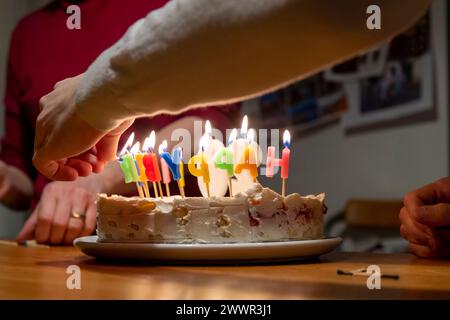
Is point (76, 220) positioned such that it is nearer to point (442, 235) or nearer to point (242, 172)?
point (242, 172)

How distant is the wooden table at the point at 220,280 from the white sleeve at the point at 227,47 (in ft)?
0.57

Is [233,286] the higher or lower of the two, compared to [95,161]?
lower

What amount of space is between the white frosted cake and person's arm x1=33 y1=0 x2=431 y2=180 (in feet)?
0.61

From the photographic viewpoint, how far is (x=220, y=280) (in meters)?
0.69

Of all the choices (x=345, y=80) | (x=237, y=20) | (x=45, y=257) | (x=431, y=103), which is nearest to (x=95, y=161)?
(x=45, y=257)

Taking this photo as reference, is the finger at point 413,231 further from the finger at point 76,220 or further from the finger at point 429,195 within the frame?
the finger at point 76,220

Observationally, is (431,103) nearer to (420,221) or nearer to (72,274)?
(420,221)

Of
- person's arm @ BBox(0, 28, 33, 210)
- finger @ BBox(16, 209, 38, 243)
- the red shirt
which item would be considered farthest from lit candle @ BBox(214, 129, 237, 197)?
person's arm @ BBox(0, 28, 33, 210)

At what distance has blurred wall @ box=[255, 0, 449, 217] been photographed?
230 cm

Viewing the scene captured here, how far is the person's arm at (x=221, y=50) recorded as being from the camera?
0.52 metres

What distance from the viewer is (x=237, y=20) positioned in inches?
21.1

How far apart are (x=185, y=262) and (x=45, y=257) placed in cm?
24

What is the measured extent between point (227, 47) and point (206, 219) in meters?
0.33

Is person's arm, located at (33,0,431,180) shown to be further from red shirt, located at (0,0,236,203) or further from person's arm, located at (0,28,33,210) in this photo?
person's arm, located at (0,28,33,210)
